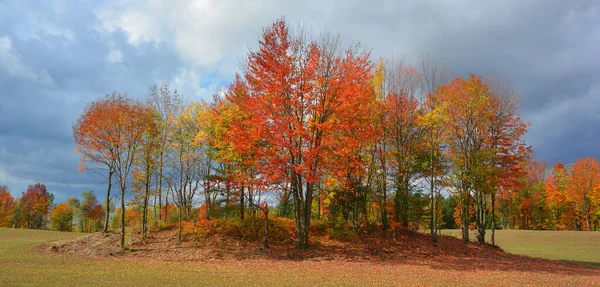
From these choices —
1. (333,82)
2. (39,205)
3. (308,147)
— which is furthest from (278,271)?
(39,205)

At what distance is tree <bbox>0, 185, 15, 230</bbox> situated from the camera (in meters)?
61.6

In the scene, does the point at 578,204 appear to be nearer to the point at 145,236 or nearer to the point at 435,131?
the point at 435,131

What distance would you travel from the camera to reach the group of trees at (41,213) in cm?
6425

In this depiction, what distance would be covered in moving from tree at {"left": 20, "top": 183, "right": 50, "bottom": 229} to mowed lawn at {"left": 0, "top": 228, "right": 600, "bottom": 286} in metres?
56.0

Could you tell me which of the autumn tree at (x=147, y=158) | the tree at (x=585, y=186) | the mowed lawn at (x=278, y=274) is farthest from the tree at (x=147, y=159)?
the tree at (x=585, y=186)

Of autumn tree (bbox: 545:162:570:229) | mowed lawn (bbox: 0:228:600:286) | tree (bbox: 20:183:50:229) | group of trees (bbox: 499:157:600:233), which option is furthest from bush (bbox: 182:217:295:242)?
tree (bbox: 20:183:50:229)

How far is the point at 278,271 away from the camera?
15125mm

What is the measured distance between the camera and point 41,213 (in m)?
68.1

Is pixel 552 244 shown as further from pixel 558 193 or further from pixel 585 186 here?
pixel 585 186

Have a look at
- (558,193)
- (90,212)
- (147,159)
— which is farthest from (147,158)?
(558,193)

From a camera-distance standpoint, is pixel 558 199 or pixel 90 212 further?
pixel 90 212

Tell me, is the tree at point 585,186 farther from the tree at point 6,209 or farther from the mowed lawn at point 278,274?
the tree at point 6,209

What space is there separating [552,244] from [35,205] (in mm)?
77051

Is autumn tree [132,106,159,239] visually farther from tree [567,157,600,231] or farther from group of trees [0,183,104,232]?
tree [567,157,600,231]
